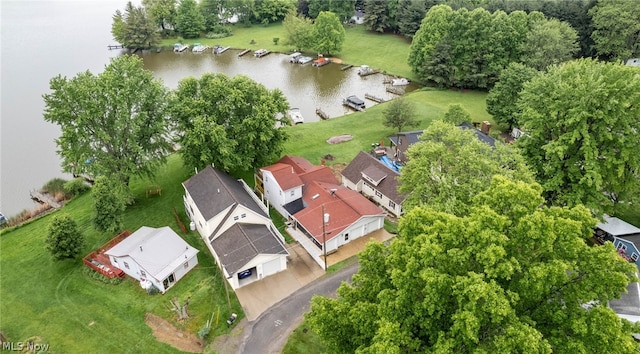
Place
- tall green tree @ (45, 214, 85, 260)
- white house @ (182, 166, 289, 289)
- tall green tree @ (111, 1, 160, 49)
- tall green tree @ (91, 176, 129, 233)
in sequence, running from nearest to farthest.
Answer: white house @ (182, 166, 289, 289) < tall green tree @ (45, 214, 85, 260) < tall green tree @ (91, 176, 129, 233) < tall green tree @ (111, 1, 160, 49)

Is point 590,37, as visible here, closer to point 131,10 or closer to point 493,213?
point 493,213

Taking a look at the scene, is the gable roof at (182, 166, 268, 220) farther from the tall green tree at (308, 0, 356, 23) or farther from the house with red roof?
the tall green tree at (308, 0, 356, 23)

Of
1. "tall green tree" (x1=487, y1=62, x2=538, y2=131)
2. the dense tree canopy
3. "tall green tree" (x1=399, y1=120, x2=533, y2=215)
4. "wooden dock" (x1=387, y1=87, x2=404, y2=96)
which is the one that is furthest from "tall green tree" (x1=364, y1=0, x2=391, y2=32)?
the dense tree canopy

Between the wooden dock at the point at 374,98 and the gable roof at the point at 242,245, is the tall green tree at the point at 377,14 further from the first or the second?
the gable roof at the point at 242,245

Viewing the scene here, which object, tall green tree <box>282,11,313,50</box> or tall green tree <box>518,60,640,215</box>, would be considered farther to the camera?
tall green tree <box>282,11,313,50</box>

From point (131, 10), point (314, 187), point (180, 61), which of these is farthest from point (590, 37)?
point (131, 10)

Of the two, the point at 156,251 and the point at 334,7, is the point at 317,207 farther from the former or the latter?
the point at 334,7

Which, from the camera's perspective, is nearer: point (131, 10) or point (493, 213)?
point (493, 213)
